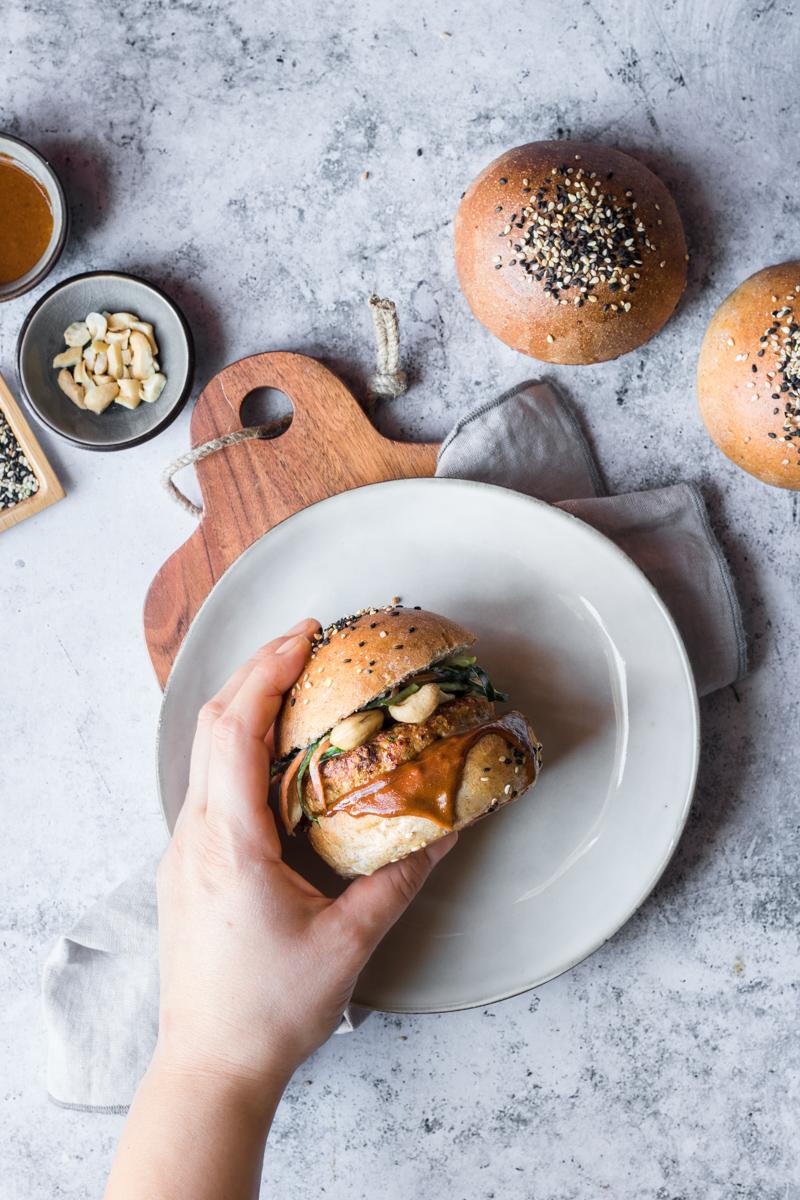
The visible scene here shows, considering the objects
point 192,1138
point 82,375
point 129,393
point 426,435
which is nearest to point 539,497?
point 426,435

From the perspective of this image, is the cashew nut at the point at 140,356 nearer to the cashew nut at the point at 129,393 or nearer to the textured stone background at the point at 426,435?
the cashew nut at the point at 129,393

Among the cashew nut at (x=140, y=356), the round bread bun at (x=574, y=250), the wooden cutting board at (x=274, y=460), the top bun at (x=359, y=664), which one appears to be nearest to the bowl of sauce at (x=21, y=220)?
the cashew nut at (x=140, y=356)

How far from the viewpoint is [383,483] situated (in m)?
2.30

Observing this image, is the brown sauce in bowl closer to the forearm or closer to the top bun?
the top bun

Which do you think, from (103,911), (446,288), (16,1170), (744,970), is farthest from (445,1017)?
(446,288)

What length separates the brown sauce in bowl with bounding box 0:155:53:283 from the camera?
2520 mm

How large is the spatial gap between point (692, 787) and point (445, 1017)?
91 cm

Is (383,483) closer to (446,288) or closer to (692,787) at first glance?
(446,288)

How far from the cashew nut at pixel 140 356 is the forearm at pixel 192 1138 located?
5.34ft

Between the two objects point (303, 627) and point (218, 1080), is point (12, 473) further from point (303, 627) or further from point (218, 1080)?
point (218, 1080)

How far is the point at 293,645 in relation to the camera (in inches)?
84.1

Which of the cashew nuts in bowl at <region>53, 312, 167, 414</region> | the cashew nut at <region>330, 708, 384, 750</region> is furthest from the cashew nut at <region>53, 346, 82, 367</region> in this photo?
the cashew nut at <region>330, 708, 384, 750</region>

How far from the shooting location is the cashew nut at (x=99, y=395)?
8.15 feet

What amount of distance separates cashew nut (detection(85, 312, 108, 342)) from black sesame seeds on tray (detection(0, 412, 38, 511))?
13.7 inches
